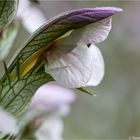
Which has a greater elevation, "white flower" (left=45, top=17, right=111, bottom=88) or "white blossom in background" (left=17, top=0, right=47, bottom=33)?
"white flower" (left=45, top=17, right=111, bottom=88)

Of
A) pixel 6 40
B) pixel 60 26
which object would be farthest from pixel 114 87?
pixel 60 26

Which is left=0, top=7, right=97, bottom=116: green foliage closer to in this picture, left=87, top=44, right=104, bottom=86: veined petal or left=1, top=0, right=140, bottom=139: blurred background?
left=87, top=44, right=104, bottom=86: veined petal

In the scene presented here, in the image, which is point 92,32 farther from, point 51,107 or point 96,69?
point 51,107

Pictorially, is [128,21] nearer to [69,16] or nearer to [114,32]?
[114,32]

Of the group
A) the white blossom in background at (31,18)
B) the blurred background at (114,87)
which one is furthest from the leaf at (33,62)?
the blurred background at (114,87)

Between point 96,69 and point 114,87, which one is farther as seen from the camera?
point 114,87

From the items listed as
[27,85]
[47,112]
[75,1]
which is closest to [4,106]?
[27,85]

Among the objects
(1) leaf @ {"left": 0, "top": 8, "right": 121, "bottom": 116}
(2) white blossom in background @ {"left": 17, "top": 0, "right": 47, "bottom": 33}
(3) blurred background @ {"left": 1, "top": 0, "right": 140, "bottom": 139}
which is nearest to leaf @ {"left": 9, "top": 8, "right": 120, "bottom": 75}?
(1) leaf @ {"left": 0, "top": 8, "right": 121, "bottom": 116}
